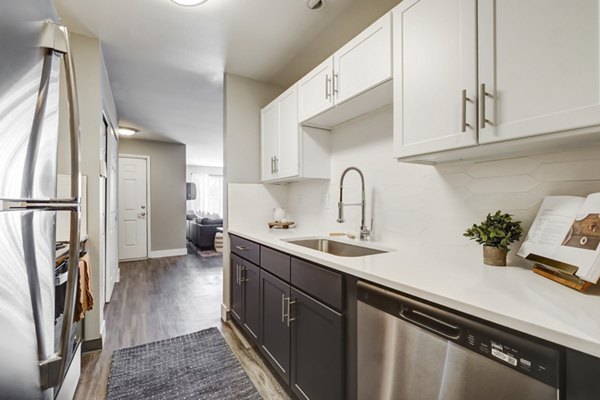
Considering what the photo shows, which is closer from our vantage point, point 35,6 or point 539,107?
point 35,6

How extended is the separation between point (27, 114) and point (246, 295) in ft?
6.28

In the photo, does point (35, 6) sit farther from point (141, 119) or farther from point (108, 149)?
point (141, 119)

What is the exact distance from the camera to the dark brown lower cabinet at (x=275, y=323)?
163cm

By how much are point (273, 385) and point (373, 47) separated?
211 centimetres

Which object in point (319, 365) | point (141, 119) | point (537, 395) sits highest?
point (141, 119)

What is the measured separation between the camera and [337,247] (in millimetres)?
2086

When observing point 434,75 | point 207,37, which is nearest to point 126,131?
point 207,37

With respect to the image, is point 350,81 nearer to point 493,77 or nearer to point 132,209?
point 493,77

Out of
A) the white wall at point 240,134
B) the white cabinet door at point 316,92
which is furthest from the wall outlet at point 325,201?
the white wall at point 240,134

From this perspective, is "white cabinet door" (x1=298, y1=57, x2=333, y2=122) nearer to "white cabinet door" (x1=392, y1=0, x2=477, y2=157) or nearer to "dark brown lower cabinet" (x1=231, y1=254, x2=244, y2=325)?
"white cabinet door" (x1=392, y1=0, x2=477, y2=157)

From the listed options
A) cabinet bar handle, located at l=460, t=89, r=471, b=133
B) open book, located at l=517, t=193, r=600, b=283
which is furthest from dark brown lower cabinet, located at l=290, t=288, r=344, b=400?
cabinet bar handle, located at l=460, t=89, r=471, b=133

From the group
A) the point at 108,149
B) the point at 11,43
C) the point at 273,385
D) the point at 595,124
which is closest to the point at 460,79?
the point at 595,124

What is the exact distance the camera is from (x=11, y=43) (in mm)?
563

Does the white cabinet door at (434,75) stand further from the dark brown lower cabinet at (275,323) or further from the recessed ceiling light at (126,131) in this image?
the recessed ceiling light at (126,131)
